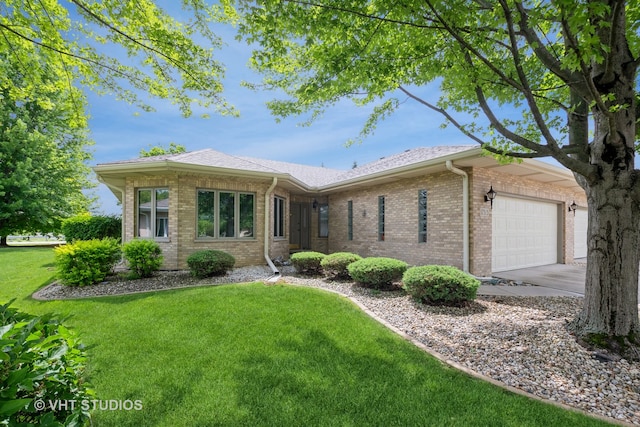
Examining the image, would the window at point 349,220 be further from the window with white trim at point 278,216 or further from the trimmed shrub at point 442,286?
the trimmed shrub at point 442,286

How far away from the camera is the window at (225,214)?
9742mm

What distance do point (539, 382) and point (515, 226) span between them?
7.85 metres

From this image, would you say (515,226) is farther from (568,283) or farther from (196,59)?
(196,59)

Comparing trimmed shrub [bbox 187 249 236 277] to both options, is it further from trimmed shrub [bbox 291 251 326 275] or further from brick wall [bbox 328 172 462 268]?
brick wall [bbox 328 172 462 268]

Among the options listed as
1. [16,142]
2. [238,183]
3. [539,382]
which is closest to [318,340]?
[539,382]

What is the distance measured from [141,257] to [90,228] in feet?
21.8

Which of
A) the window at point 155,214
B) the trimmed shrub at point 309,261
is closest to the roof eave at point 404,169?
the trimmed shrub at point 309,261

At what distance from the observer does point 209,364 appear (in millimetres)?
3457

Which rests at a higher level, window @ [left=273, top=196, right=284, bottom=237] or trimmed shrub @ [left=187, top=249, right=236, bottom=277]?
window @ [left=273, top=196, right=284, bottom=237]

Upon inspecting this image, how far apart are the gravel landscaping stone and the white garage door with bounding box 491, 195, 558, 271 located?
299cm

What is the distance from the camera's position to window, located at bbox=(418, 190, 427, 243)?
9.39m

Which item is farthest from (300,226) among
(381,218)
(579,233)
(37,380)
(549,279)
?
(37,380)

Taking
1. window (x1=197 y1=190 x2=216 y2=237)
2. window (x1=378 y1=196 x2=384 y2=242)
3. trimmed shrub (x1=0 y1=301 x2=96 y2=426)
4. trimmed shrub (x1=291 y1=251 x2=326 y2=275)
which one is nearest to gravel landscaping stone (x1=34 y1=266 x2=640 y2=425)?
trimmed shrub (x1=291 y1=251 x2=326 y2=275)

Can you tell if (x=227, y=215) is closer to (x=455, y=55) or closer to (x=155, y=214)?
(x=155, y=214)
